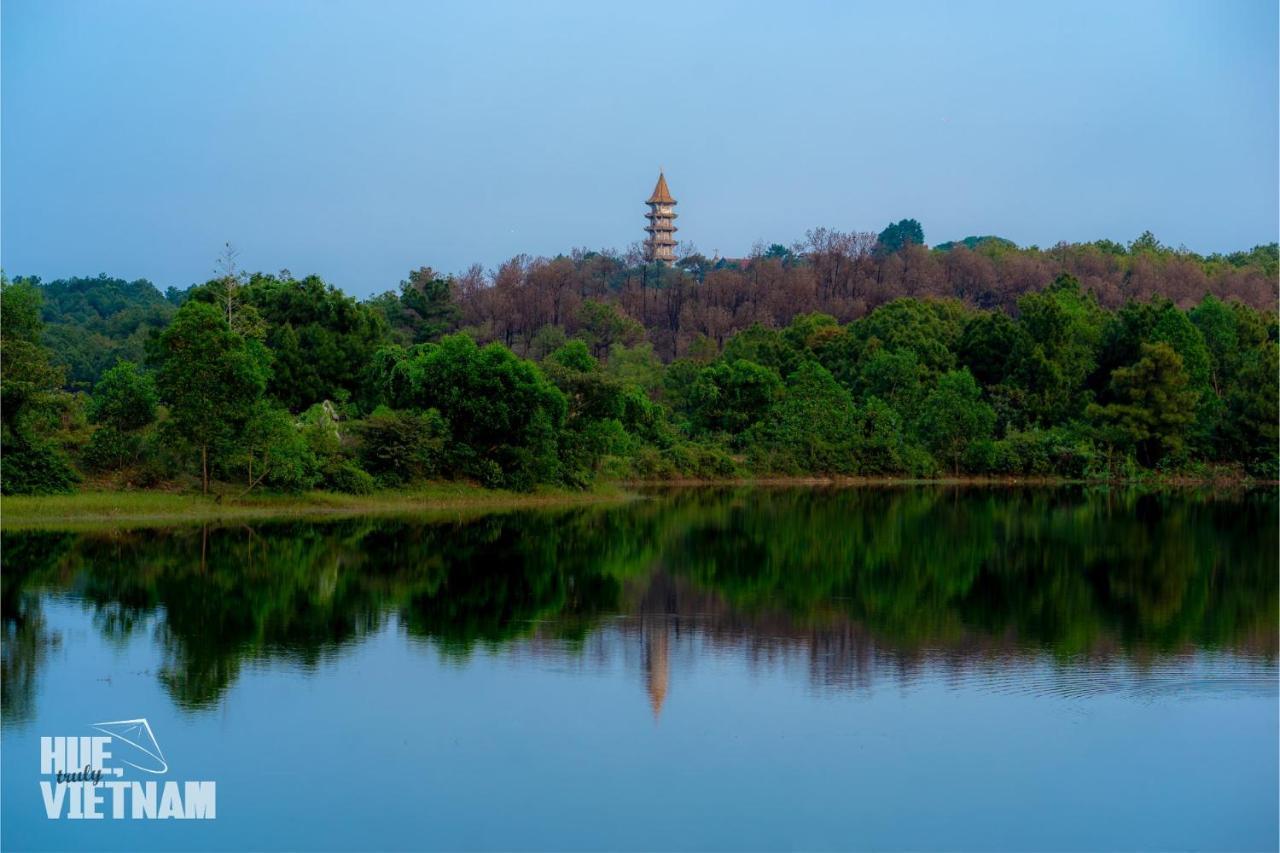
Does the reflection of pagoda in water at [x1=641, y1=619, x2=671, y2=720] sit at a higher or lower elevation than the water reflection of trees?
lower

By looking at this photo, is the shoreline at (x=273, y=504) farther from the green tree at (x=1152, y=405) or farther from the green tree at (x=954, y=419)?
the green tree at (x=1152, y=405)

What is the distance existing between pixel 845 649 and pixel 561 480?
82.6 ft

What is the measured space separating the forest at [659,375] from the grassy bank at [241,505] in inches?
18.5

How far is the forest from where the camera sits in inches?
1307

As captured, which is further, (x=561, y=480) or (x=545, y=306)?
(x=545, y=306)

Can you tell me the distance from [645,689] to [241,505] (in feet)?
65.8

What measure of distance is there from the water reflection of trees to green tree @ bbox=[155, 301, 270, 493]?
2.97 meters

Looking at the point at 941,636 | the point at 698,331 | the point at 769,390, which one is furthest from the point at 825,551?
the point at 698,331

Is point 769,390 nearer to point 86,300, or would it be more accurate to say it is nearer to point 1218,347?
point 1218,347

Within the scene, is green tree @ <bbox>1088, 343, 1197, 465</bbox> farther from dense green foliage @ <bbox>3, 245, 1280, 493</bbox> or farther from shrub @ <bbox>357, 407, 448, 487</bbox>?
shrub @ <bbox>357, 407, 448, 487</bbox>

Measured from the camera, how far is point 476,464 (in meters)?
40.2

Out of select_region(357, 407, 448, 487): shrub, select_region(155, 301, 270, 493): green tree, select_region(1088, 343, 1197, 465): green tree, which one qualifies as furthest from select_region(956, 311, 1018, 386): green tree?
select_region(155, 301, 270, 493): green tree

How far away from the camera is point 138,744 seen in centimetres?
1334

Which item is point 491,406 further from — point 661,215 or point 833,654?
point 661,215
